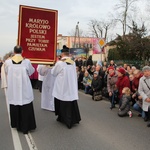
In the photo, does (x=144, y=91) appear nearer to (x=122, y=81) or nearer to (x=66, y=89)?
(x=122, y=81)

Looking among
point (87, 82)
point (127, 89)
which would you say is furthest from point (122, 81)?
point (87, 82)

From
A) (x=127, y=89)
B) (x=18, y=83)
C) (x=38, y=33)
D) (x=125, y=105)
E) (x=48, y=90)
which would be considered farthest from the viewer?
(x=48, y=90)

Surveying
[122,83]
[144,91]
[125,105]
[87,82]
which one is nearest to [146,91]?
[144,91]

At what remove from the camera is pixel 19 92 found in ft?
18.5

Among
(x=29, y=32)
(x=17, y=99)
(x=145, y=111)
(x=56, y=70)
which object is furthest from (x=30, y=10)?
(x=145, y=111)

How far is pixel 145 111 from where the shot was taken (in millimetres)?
6781

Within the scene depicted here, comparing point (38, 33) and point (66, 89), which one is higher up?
point (38, 33)

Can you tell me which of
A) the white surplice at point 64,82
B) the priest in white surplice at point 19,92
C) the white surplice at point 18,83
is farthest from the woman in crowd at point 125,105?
the white surplice at point 18,83

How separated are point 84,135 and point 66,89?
124cm

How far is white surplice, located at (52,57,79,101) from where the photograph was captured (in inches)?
241

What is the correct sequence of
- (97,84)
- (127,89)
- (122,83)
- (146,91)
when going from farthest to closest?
(97,84) < (122,83) < (127,89) < (146,91)

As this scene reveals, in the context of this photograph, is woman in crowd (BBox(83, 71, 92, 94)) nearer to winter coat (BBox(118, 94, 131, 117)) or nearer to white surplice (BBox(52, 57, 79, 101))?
winter coat (BBox(118, 94, 131, 117))

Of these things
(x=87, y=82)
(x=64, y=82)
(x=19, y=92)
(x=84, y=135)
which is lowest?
(x=84, y=135)

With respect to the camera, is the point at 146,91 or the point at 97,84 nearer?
the point at 146,91
